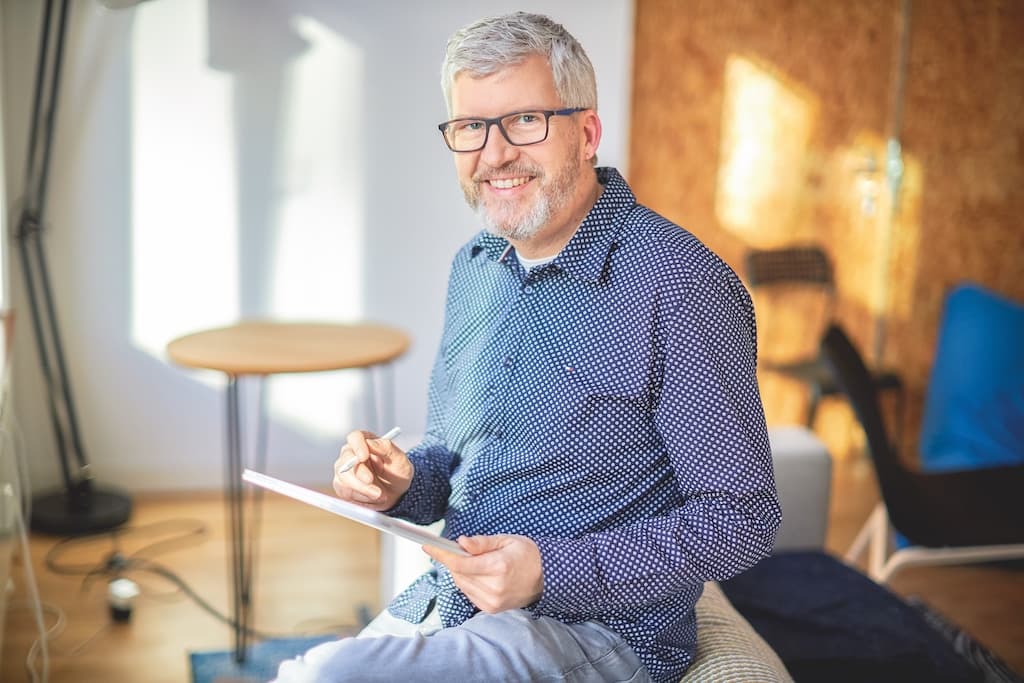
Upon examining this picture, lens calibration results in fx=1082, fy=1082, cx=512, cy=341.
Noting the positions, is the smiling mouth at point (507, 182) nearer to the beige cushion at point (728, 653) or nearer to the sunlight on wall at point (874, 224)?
the beige cushion at point (728, 653)

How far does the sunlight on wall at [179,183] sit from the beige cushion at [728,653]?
2.34 meters

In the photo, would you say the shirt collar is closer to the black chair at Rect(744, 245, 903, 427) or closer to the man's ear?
the man's ear

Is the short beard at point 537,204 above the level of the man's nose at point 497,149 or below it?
below

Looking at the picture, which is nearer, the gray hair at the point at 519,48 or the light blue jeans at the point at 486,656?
the light blue jeans at the point at 486,656

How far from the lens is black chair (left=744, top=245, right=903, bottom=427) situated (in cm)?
397

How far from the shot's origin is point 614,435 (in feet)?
4.47

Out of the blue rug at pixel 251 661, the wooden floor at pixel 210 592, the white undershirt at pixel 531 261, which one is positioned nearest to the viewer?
the white undershirt at pixel 531 261

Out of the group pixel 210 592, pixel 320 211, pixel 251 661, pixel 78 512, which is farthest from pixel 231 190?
pixel 251 661

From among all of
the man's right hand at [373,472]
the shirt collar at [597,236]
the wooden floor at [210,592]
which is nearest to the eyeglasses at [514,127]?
the shirt collar at [597,236]

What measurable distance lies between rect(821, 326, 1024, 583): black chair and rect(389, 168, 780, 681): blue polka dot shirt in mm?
1193

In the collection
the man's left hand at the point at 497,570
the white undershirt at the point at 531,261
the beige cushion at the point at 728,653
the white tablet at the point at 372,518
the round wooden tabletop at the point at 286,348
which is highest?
the white undershirt at the point at 531,261

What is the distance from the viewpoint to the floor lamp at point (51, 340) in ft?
10.6

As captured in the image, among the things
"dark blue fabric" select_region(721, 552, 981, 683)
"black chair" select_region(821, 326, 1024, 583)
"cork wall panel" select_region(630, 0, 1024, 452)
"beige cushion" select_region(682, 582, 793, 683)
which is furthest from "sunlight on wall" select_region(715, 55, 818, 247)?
"beige cushion" select_region(682, 582, 793, 683)

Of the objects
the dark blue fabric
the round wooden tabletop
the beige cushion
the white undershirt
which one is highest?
the white undershirt
